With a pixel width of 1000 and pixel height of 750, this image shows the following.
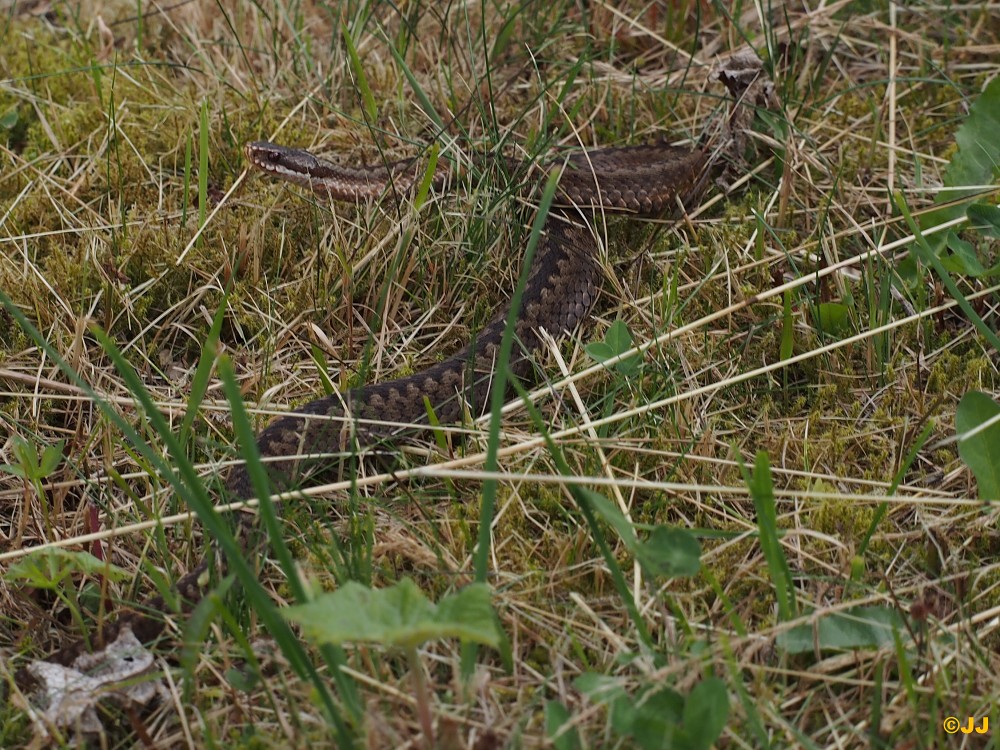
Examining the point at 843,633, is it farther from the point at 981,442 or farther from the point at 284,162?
the point at 284,162

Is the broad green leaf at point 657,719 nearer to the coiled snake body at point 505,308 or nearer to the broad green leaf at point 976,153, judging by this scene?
the coiled snake body at point 505,308

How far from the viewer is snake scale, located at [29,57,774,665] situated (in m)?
3.83

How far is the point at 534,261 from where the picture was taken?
486 centimetres

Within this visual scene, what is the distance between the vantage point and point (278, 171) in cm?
488

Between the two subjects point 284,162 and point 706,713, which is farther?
point 284,162

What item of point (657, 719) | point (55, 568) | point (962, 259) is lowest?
point (962, 259)

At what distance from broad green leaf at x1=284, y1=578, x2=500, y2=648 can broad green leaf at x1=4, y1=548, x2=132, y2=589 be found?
102cm

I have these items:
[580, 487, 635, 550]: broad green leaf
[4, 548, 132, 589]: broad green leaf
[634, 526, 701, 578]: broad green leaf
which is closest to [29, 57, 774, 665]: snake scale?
[4, 548, 132, 589]: broad green leaf

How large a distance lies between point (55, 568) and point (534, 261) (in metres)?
2.54

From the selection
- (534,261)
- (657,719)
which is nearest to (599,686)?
(657,719)

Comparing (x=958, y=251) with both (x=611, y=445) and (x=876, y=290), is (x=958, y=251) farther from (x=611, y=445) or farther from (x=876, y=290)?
(x=611, y=445)

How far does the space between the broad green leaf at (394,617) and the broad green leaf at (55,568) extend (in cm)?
102

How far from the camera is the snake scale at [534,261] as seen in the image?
383cm

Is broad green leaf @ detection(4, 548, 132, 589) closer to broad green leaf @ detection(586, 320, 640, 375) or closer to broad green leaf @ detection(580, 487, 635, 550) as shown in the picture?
broad green leaf @ detection(580, 487, 635, 550)
